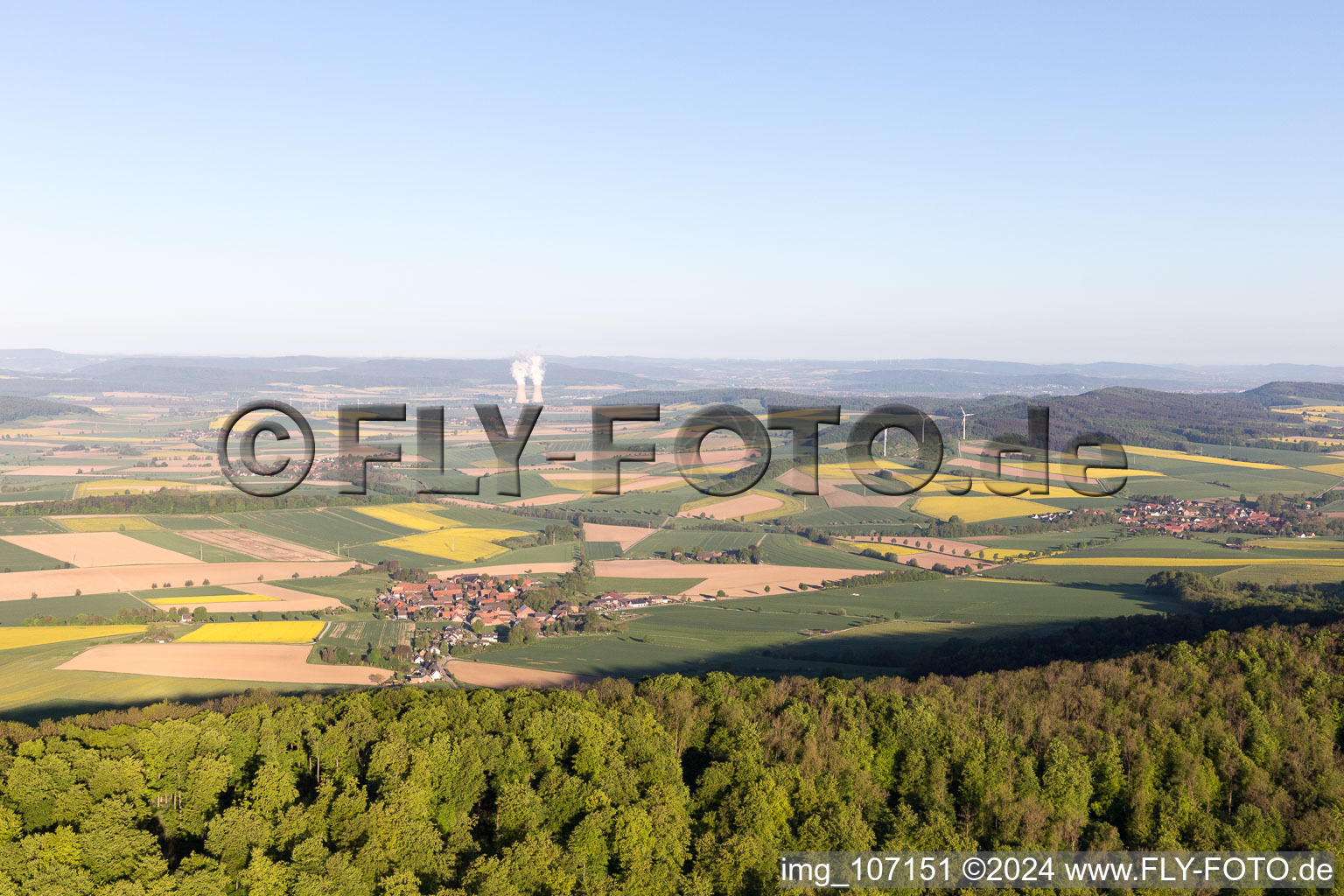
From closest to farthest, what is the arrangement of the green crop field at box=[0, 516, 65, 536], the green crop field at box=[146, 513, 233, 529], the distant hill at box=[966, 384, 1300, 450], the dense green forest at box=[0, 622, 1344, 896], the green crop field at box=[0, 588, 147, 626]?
1. the dense green forest at box=[0, 622, 1344, 896]
2. the green crop field at box=[0, 588, 147, 626]
3. the green crop field at box=[0, 516, 65, 536]
4. the green crop field at box=[146, 513, 233, 529]
5. the distant hill at box=[966, 384, 1300, 450]

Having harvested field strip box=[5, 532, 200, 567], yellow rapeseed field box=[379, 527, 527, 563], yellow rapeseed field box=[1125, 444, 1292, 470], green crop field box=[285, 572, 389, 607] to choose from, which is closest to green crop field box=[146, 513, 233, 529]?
harvested field strip box=[5, 532, 200, 567]

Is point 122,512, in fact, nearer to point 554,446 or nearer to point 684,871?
point 554,446

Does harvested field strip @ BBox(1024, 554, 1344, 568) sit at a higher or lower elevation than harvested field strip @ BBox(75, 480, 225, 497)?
lower

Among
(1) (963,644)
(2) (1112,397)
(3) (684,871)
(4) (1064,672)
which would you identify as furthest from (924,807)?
(2) (1112,397)

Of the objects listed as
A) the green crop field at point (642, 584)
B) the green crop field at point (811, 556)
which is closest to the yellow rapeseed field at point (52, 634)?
the green crop field at point (642, 584)

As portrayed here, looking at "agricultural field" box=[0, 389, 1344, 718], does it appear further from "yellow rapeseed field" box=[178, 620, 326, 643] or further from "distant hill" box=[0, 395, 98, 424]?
"distant hill" box=[0, 395, 98, 424]

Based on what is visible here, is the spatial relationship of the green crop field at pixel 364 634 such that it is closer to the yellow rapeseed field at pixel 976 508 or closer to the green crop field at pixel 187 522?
the green crop field at pixel 187 522

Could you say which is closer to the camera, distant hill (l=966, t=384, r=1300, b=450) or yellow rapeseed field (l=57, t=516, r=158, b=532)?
yellow rapeseed field (l=57, t=516, r=158, b=532)
